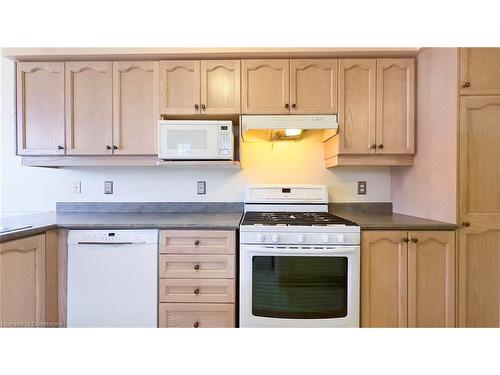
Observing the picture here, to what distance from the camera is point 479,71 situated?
5.05ft

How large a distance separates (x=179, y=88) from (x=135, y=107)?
0.37 meters

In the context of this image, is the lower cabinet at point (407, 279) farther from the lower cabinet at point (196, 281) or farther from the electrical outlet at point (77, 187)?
the electrical outlet at point (77, 187)

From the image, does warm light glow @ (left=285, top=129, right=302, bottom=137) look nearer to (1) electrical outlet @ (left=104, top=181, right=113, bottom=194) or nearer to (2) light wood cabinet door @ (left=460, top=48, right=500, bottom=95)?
(2) light wood cabinet door @ (left=460, top=48, right=500, bottom=95)

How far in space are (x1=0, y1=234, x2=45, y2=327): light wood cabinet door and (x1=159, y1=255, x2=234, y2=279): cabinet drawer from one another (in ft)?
2.38

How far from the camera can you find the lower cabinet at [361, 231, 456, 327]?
1.61m

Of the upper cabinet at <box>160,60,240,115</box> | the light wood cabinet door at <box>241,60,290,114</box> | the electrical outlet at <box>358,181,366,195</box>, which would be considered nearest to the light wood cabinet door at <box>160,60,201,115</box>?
the upper cabinet at <box>160,60,240,115</box>

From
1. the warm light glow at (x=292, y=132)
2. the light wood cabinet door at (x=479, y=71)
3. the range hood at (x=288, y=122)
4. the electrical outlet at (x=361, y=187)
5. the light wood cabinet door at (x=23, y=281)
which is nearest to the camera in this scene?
the light wood cabinet door at (x=23, y=281)

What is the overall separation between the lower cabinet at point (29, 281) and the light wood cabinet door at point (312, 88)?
6.28ft

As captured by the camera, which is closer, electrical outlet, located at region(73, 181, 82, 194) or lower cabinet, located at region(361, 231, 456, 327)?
lower cabinet, located at region(361, 231, 456, 327)

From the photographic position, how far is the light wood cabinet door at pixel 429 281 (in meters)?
1.61

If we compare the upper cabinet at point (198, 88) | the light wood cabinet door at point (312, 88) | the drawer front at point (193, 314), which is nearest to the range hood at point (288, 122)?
the light wood cabinet door at point (312, 88)

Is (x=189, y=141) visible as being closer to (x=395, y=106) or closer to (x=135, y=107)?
(x=135, y=107)

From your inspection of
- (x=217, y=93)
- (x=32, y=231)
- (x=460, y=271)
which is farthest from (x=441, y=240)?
(x=32, y=231)

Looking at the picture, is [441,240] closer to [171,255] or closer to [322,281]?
[322,281]
